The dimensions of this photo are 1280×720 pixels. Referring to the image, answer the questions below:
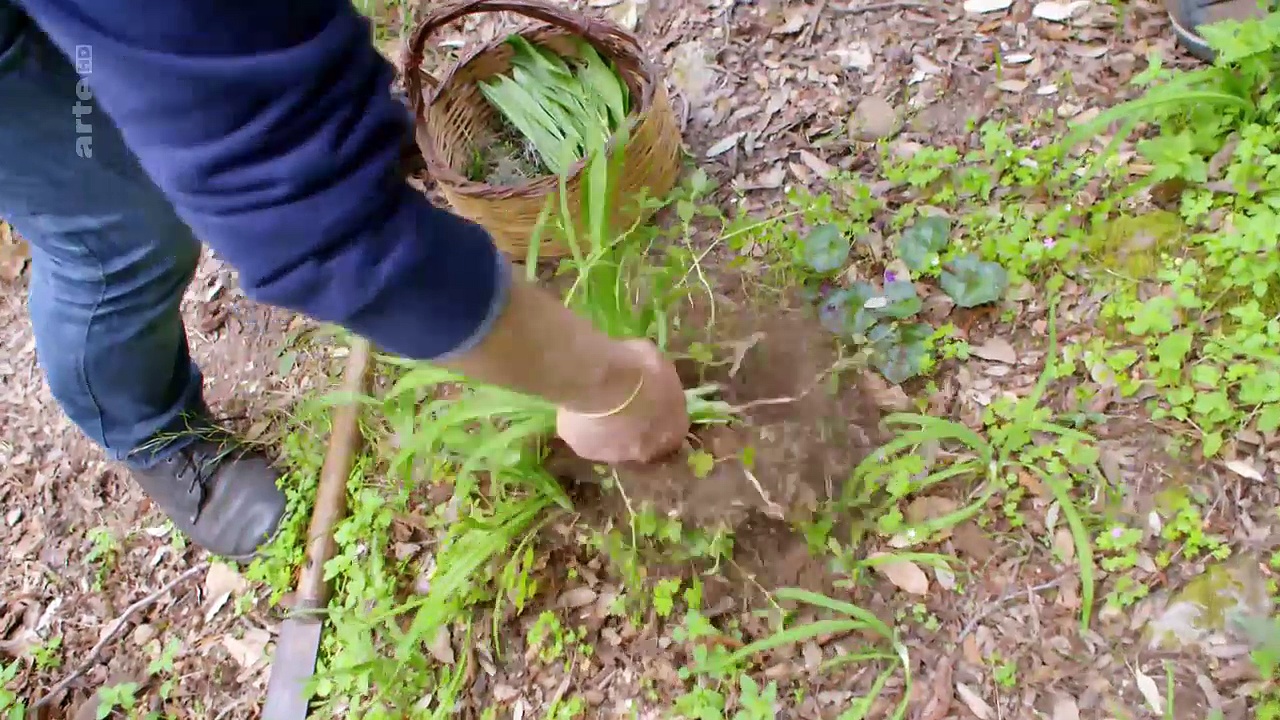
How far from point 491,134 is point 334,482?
2.65 feet

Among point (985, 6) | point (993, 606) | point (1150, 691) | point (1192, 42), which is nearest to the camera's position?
point (1150, 691)

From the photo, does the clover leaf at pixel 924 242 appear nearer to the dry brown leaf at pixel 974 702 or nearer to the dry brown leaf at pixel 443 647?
the dry brown leaf at pixel 974 702

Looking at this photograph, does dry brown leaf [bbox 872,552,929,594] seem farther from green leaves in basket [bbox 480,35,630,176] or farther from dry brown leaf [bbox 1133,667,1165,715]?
green leaves in basket [bbox 480,35,630,176]

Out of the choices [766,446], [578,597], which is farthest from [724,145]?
[578,597]

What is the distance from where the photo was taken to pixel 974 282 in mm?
1528

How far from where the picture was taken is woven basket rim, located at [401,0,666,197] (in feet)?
5.21

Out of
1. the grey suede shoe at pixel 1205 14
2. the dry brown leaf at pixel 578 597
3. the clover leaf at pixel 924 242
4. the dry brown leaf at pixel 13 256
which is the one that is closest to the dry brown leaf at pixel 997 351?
the clover leaf at pixel 924 242

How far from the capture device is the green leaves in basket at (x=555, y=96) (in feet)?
6.01

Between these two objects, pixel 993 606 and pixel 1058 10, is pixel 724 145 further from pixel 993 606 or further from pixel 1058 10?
pixel 993 606

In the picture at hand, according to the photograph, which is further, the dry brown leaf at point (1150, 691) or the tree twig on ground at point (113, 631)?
the tree twig on ground at point (113, 631)

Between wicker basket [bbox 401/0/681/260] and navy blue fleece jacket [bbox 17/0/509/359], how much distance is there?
0.88 m

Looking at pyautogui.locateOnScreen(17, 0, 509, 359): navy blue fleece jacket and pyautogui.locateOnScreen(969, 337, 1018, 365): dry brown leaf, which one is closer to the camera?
pyautogui.locateOnScreen(17, 0, 509, 359): navy blue fleece jacket

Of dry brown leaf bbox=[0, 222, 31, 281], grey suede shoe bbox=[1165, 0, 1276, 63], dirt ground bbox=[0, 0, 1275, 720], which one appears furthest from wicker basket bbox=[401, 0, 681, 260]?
dry brown leaf bbox=[0, 222, 31, 281]

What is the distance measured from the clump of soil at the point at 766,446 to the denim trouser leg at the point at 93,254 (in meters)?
0.69
